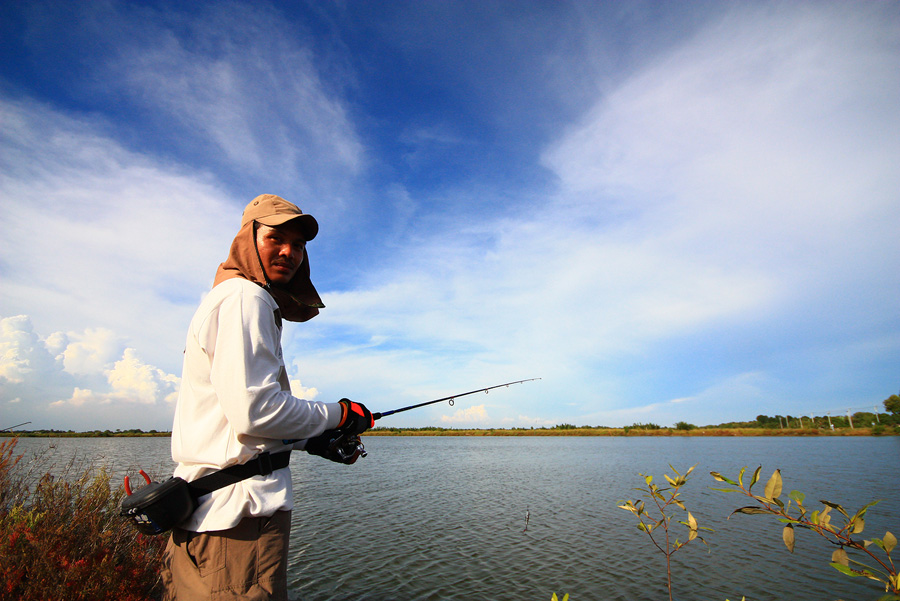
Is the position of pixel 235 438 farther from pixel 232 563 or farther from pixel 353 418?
pixel 353 418

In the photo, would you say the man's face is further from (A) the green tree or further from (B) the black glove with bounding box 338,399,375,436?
(A) the green tree

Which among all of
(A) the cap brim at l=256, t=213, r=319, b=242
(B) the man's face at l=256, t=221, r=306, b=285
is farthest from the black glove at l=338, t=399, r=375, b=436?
(A) the cap brim at l=256, t=213, r=319, b=242

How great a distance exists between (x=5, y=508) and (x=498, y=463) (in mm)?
27647

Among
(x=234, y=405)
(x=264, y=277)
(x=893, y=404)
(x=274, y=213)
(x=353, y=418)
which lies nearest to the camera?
(x=234, y=405)

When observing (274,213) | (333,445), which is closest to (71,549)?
(333,445)

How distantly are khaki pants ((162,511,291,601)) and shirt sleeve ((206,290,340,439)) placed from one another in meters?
0.47

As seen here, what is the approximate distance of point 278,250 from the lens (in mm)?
2336

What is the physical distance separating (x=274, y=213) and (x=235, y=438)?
44.3 inches

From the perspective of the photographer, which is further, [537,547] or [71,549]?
[537,547]

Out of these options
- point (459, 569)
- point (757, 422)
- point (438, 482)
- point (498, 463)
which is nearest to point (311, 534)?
point (459, 569)

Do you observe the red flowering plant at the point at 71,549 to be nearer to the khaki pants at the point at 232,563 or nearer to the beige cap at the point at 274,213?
the khaki pants at the point at 232,563

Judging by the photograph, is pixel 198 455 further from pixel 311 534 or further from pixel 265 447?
pixel 311 534

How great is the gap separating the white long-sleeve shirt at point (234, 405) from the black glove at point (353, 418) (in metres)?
0.33

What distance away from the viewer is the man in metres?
1.88
